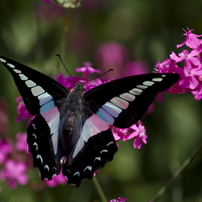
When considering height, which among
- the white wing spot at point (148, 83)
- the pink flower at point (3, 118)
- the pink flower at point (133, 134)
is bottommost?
the pink flower at point (3, 118)

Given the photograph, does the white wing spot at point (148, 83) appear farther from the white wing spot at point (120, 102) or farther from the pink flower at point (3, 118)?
the pink flower at point (3, 118)

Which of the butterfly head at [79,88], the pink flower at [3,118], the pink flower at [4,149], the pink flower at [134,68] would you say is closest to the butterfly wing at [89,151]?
the butterfly head at [79,88]

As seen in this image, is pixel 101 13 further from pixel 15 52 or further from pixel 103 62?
pixel 15 52

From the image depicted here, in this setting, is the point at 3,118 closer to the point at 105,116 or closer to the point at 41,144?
the point at 41,144

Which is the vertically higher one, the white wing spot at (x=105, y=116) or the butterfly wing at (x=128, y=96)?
the butterfly wing at (x=128, y=96)

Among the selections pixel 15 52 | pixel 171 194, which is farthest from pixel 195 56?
pixel 15 52

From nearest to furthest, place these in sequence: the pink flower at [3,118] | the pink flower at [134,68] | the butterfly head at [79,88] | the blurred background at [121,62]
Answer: the butterfly head at [79,88] → the pink flower at [3,118] → the blurred background at [121,62] → the pink flower at [134,68]

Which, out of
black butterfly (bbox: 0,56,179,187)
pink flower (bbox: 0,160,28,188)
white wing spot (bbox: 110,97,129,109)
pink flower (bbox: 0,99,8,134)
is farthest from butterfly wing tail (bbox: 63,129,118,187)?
pink flower (bbox: 0,99,8,134)

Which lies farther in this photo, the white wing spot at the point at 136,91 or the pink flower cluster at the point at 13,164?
the pink flower cluster at the point at 13,164
